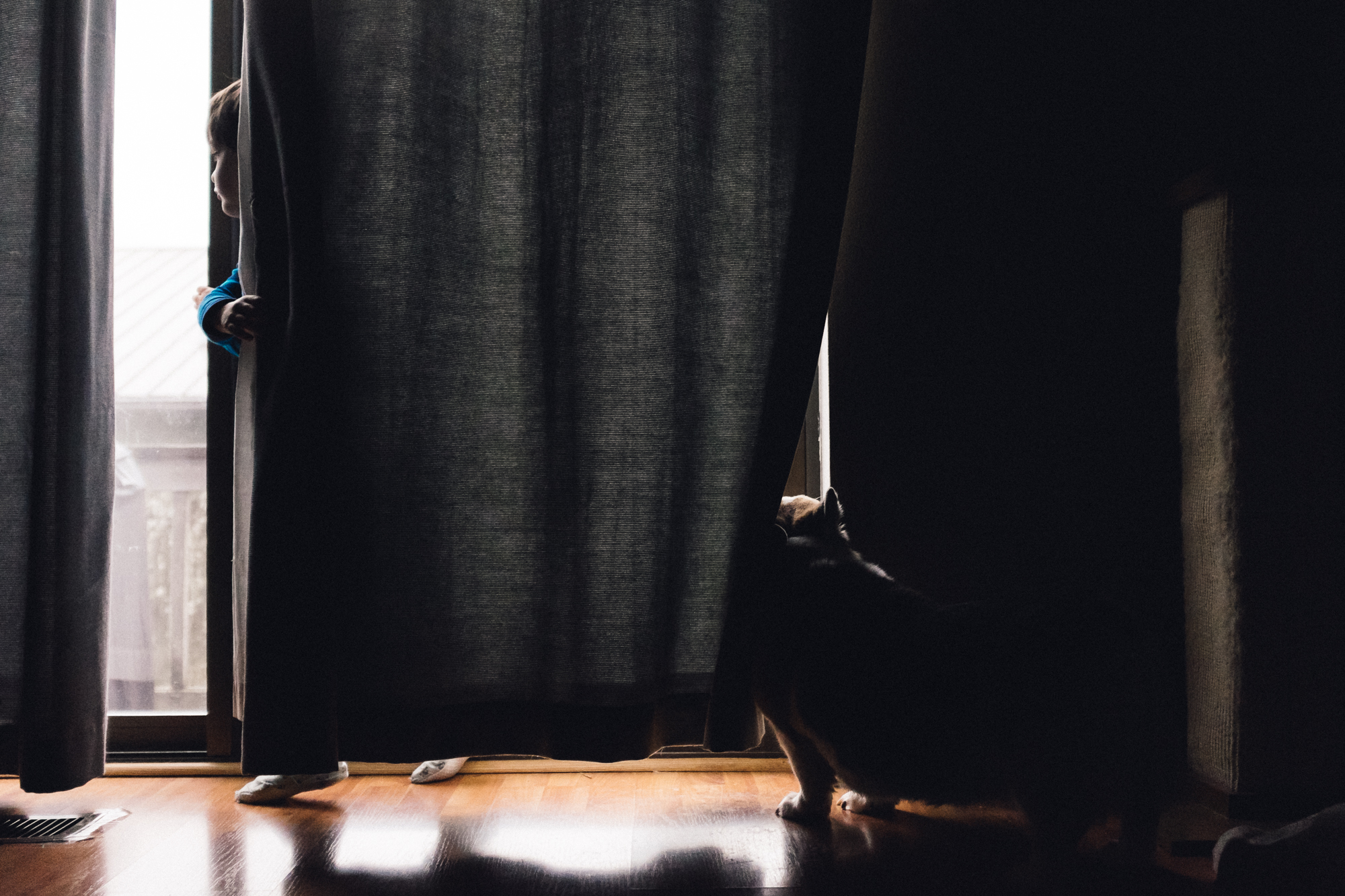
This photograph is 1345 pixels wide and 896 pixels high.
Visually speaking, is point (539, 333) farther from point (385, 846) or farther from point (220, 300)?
point (385, 846)

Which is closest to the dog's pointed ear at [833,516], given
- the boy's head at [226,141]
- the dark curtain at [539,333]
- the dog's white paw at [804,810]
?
→ the dark curtain at [539,333]

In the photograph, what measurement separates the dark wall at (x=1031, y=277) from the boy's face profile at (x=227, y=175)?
3.82ft

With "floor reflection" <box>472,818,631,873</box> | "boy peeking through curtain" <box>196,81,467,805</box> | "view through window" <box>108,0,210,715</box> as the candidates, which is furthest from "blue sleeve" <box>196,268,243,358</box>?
"floor reflection" <box>472,818,631,873</box>

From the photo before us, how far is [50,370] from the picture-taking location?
1.34 metres

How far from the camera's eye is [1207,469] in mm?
1195

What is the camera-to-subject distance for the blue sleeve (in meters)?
1.34

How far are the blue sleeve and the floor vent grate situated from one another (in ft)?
2.76

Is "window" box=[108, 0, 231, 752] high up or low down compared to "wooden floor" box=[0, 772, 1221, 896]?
up

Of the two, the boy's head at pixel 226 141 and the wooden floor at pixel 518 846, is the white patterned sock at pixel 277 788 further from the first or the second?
the boy's head at pixel 226 141

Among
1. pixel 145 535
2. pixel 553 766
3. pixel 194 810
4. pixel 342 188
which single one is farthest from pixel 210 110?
pixel 553 766

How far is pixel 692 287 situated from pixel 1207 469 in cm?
88

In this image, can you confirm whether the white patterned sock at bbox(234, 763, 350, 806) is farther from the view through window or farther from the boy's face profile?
the boy's face profile

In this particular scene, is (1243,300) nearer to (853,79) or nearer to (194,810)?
(853,79)

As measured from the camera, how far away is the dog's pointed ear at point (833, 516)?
4.17ft
